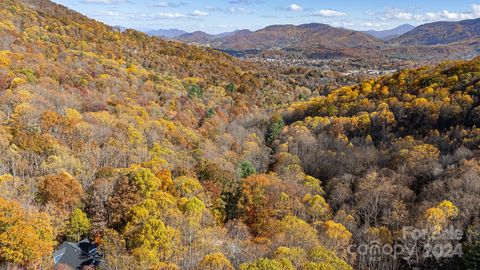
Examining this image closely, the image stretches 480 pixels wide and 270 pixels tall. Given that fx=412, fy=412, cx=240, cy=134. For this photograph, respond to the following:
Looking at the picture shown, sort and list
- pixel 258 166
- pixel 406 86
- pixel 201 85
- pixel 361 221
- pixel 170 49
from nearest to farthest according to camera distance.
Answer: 1. pixel 361 221
2. pixel 258 166
3. pixel 406 86
4. pixel 201 85
5. pixel 170 49

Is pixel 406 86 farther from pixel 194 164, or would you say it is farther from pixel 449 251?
pixel 449 251

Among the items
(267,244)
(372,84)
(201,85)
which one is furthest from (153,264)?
(201,85)

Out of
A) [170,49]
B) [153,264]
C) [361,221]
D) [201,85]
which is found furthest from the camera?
[170,49]

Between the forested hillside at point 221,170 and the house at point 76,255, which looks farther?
the forested hillside at point 221,170

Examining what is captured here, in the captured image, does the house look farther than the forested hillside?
No

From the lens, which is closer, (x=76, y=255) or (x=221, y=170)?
(x=76, y=255)
